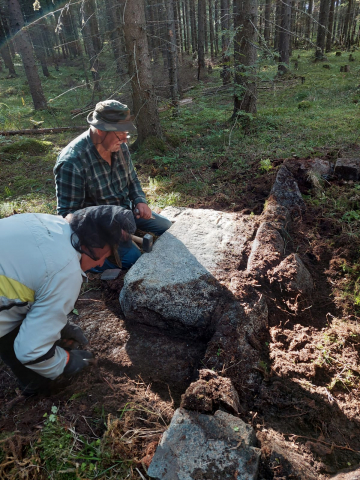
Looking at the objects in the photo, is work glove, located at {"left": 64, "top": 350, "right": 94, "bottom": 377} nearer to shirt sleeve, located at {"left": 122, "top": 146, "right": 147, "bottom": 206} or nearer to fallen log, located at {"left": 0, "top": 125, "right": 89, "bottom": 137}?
shirt sleeve, located at {"left": 122, "top": 146, "right": 147, "bottom": 206}

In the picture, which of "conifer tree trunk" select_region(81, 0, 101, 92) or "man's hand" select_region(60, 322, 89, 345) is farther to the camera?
"conifer tree trunk" select_region(81, 0, 101, 92)

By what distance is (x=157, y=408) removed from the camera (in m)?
2.13

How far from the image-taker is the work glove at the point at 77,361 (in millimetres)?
2354

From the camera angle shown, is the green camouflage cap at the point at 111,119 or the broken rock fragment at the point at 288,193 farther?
the broken rock fragment at the point at 288,193

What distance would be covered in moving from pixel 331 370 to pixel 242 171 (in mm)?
3790

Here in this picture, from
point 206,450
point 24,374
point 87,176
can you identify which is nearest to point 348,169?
point 87,176

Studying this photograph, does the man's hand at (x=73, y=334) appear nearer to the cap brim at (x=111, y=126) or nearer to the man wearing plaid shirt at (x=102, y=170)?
the man wearing plaid shirt at (x=102, y=170)

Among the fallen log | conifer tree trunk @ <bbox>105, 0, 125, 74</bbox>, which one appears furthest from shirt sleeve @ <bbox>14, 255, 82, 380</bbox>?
the fallen log

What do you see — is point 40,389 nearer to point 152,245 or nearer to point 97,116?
point 152,245

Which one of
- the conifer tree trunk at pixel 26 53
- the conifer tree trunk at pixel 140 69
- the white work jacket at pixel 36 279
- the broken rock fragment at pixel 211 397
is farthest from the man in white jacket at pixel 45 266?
the conifer tree trunk at pixel 26 53

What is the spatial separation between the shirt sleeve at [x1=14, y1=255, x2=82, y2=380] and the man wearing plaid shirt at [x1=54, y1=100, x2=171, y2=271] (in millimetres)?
999

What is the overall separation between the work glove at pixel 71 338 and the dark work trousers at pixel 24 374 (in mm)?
364

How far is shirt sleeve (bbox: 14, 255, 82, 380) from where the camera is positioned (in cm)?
185

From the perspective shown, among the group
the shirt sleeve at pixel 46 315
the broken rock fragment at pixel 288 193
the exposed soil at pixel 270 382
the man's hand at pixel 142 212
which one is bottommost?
the exposed soil at pixel 270 382
